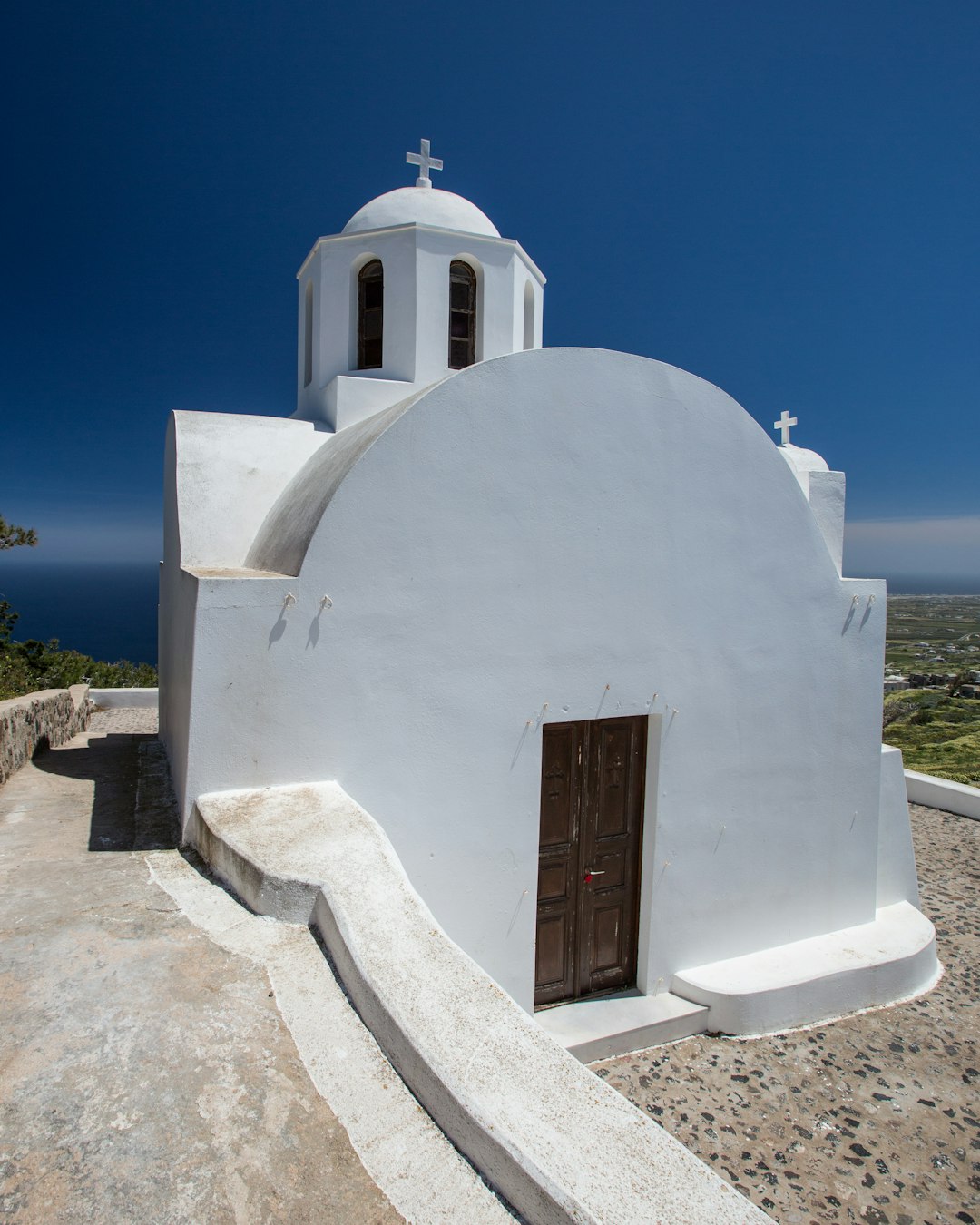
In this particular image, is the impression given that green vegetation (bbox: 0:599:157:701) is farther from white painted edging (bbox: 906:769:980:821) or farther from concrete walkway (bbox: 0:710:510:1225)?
white painted edging (bbox: 906:769:980:821)

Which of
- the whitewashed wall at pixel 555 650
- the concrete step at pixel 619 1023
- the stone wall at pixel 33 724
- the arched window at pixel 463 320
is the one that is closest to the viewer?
the whitewashed wall at pixel 555 650

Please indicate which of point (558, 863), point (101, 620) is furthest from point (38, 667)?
point (101, 620)

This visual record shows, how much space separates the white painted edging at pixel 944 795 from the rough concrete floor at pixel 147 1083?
1035 centimetres

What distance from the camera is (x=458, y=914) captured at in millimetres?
4848

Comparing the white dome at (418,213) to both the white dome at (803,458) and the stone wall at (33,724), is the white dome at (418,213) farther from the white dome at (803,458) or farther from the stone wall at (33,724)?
the stone wall at (33,724)

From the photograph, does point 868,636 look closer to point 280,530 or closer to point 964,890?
point 964,890

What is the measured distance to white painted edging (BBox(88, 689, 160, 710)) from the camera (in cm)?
1296

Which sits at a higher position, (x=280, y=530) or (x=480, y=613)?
(x=280, y=530)

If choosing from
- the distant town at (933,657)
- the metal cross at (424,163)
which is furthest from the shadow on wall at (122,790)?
the distant town at (933,657)

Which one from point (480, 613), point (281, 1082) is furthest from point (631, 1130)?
point (480, 613)

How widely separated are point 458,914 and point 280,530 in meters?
2.77

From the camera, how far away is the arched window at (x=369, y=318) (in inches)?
282

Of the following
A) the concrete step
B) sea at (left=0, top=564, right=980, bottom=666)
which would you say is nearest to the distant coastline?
sea at (left=0, top=564, right=980, bottom=666)

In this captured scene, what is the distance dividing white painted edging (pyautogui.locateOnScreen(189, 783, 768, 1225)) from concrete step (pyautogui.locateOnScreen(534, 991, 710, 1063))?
2484 millimetres
